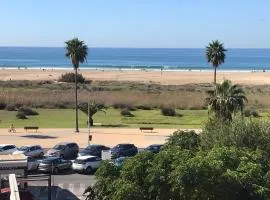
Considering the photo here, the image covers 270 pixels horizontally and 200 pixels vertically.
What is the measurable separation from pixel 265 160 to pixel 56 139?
33.0 meters

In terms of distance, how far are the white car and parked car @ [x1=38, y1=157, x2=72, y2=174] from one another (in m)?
0.81

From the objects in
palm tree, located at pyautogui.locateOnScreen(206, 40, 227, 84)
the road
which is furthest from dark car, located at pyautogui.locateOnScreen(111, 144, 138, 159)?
palm tree, located at pyautogui.locateOnScreen(206, 40, 227, 84)

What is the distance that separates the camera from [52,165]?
1517 inches

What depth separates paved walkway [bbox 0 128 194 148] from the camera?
5206 centimetres

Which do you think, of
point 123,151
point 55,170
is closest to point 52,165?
point 55,170

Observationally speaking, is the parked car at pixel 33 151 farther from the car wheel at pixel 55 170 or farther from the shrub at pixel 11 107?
the shrub at pixel 11 107

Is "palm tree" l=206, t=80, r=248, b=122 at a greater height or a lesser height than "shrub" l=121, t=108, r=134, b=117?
greater

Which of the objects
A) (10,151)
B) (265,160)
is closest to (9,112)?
(10,151)

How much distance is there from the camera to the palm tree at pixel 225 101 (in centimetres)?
4378

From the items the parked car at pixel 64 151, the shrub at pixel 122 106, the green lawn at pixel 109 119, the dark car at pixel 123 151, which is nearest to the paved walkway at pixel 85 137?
the green lawn at pixel 109 119

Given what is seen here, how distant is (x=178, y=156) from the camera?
2170 centimetres

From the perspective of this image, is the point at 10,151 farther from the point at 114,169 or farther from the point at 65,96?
the point at 65,96

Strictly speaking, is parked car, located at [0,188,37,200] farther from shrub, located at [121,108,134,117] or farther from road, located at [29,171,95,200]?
shrub, located at [121,108,134,117]

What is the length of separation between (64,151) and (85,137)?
1047 centimetres
